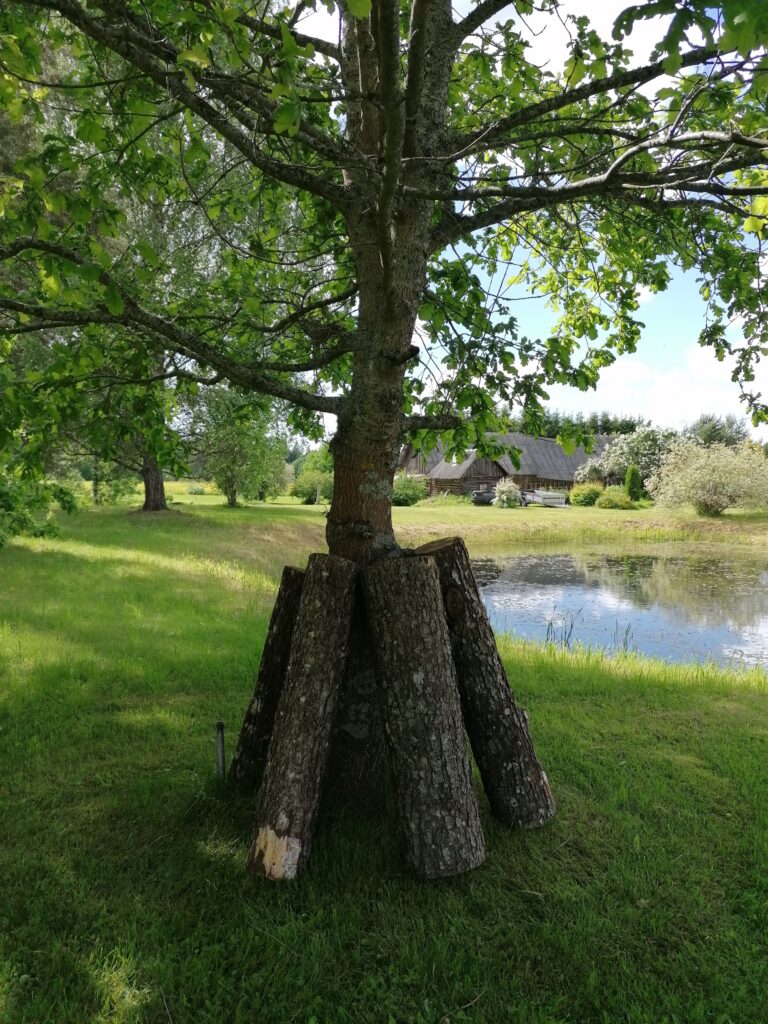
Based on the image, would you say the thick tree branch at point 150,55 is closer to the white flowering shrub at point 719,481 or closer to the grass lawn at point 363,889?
the grass lawn at point 363,889

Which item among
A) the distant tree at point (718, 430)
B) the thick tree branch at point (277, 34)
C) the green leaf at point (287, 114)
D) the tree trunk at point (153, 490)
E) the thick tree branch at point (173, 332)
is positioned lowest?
the tree trunk at point (153, 490)

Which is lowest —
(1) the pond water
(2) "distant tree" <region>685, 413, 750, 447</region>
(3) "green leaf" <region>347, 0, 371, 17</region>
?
(1) the pond water

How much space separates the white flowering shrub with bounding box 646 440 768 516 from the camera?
120 feet

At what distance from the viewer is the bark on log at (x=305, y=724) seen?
3.13 m

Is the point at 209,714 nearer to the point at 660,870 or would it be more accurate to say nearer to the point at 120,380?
the point at 120,380

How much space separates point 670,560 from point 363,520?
24.2 m

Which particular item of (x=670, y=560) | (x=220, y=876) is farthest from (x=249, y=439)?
(x=220, y=876)

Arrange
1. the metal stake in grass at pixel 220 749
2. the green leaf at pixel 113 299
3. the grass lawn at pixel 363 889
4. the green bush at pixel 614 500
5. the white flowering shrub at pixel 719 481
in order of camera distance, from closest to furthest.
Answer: the grass lawn at pixel 363 889 → the green leaf at pixel 113 299 → the metal stake in grass at pixel 220 749 → the white flowering shrub at pixel 719 481 → the green bush at pixel 614 500

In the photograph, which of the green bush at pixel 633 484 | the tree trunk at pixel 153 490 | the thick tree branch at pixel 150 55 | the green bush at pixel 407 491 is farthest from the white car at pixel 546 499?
the thick tree branch at pixel 150 55

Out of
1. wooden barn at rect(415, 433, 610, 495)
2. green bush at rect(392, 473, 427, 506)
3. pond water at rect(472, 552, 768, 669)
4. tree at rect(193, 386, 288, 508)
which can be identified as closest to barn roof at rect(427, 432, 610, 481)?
wooden barn at rect(415, 433, 610, 495)

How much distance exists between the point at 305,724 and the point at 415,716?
0.60 meters

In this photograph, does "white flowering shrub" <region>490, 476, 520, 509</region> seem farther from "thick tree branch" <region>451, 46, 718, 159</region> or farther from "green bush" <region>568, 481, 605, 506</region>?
"thick tree branch" <region>451, 46, 718, 159</region>

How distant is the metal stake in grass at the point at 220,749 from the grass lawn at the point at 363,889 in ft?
0.44

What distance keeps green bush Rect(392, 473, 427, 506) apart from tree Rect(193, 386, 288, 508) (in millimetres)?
14628
